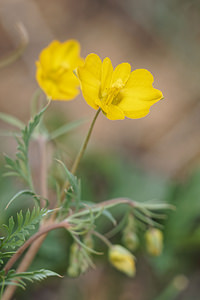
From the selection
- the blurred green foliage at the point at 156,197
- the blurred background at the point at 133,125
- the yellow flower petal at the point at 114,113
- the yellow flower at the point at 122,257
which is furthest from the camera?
the blurred background at the point at 133,125

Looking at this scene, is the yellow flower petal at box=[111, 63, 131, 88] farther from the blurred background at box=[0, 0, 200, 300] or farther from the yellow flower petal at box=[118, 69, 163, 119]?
the blurred background at box=[0, 0, 200, 300]

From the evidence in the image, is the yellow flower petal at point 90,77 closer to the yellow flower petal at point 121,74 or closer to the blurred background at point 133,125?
the yellow flower petal at point 121,74

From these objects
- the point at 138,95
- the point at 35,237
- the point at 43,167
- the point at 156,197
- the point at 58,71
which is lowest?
the point at 156,197

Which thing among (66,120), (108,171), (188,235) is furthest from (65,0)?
(188,235)

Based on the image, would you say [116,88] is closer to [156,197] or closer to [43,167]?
[43,167]

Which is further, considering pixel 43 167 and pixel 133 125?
pixel 133 125

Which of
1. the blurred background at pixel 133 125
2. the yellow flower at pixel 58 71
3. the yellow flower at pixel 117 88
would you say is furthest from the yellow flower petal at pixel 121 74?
the blurred background at pixel 133 125

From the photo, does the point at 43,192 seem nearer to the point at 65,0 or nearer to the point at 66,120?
the point at 66,120

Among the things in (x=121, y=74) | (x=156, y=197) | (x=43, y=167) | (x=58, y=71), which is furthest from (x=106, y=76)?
(x=156, y=197)
